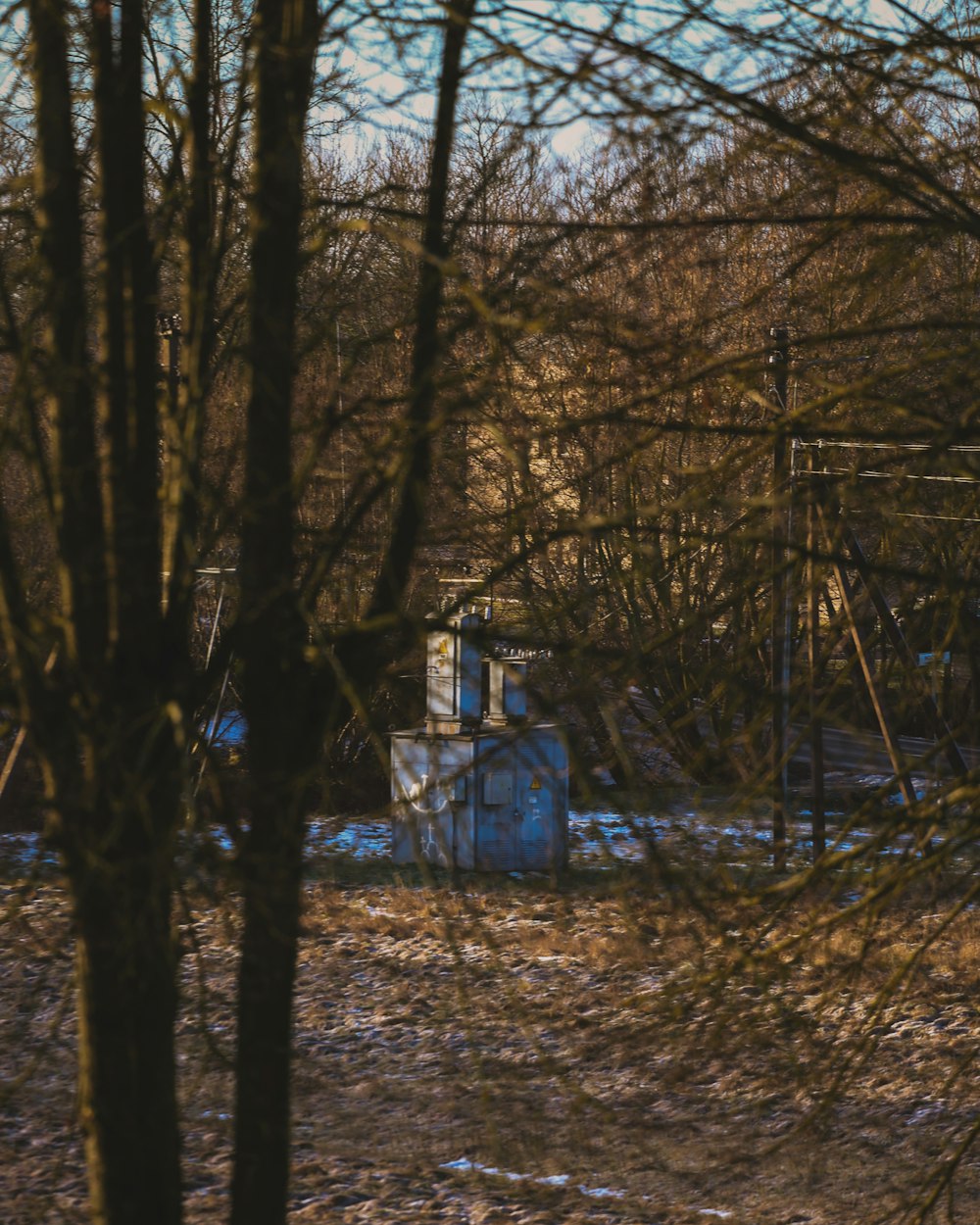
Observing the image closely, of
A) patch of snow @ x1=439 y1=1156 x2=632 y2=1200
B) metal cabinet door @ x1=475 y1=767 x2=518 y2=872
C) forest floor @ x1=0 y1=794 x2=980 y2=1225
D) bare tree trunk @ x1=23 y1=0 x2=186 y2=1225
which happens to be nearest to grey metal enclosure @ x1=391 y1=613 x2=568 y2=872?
metal cabinet door @ x1=475 y1=767 x2=518 y2=872

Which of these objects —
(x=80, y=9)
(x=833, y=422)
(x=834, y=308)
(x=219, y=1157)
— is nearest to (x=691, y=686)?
(x=833, y=422)

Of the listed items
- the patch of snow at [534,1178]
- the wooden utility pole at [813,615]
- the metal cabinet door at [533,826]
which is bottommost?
the patch of snow at [534,1178]

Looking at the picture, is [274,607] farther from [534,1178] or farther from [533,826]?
[533,826]

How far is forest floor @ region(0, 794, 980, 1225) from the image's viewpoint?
17.5ft

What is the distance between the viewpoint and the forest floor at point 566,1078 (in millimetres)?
5336

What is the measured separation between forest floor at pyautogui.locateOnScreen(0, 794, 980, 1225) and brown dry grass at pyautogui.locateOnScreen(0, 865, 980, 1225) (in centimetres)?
2

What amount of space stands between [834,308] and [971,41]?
10.1 metres

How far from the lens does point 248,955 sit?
3.19 m

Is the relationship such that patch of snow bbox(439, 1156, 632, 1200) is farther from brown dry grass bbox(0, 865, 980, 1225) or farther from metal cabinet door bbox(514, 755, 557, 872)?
metal cabinet door bbox(514, 755, 557, 872)

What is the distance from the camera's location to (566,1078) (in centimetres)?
424

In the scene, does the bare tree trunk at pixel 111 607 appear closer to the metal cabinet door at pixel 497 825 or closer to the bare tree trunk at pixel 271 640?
the bare tree trunk at pixel 271 640

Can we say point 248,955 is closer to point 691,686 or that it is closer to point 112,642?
point 112,642

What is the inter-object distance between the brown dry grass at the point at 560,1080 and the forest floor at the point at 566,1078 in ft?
0.05

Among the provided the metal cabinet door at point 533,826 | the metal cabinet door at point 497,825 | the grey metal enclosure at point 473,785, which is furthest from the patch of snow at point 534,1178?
the metal cabinet door at point 533,826
